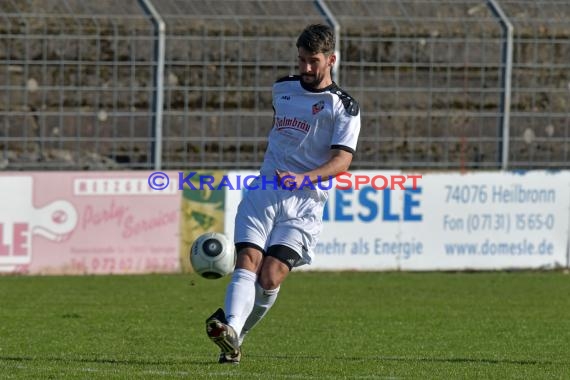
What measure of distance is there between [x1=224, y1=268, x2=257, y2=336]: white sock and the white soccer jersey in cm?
69

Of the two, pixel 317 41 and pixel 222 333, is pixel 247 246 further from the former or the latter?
pixel 317 41

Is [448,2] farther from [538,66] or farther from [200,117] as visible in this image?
[200,117]

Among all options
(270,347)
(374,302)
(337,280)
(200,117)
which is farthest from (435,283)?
(270,347)

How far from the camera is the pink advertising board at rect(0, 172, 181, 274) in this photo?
17.3 m

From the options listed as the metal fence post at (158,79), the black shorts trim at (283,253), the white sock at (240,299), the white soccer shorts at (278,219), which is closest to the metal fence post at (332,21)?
the metal fence post at (158,79)

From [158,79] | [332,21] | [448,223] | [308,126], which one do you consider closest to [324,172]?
[308,126]

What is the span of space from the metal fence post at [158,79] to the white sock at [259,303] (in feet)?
30.1

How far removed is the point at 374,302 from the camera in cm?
1505

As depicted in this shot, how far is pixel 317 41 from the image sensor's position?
859cm

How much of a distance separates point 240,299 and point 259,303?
37 cm

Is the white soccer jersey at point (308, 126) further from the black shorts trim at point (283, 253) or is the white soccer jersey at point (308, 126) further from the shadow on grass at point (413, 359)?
the shadow on grass at point (413, 359)

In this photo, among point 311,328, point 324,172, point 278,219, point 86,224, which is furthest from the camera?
point 86,224

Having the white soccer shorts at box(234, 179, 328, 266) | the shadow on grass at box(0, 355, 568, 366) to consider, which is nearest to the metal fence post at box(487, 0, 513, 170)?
the shadow on grass at box(0, 355, 568, 366)

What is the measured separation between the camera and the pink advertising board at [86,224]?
1730 centimetres
